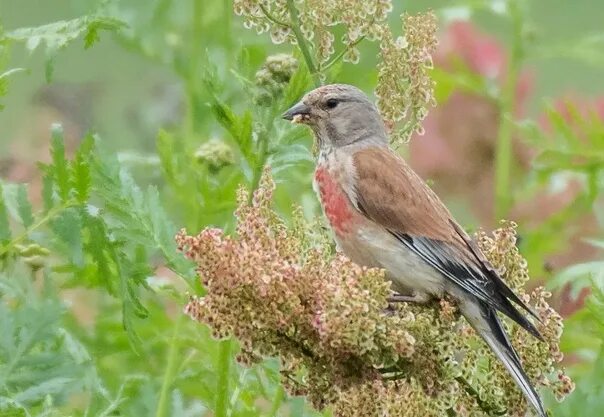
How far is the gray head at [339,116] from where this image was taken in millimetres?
4098

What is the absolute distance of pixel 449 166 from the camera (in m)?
6.06

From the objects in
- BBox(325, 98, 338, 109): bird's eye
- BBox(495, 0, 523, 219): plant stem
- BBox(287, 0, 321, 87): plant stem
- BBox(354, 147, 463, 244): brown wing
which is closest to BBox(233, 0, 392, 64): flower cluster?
BBox(287, 0, 321, 87): plant stem

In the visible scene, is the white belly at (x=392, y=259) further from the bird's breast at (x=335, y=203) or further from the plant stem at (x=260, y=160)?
the plant stem at (x=260, y=160)

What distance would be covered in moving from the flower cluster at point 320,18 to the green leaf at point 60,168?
51 centimetres

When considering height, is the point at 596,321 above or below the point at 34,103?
below

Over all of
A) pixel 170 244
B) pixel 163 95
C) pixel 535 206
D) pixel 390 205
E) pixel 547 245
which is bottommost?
pixel 170 244

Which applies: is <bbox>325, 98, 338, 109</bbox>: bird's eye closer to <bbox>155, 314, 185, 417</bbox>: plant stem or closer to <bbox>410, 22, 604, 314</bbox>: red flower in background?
<bbox>155, 314, 185, 417</bbox>: plant stem

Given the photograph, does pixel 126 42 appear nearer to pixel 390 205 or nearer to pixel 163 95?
pixel 163 95

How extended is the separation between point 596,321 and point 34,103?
8.26 feet

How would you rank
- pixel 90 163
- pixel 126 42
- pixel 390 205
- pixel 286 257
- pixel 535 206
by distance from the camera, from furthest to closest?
1. pixel 535 206
2. pixel 126 42
3. pixel 390 205
4. pixel 90 163
5. pixel 286 257

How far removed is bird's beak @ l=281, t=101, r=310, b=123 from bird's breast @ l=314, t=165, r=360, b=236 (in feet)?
0.61

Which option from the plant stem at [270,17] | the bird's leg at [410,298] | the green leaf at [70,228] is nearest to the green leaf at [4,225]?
the green leaf at [70,228]

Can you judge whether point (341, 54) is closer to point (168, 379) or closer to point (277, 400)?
point (277, 400)

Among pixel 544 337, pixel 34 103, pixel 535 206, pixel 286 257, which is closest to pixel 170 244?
pixel 286 257
